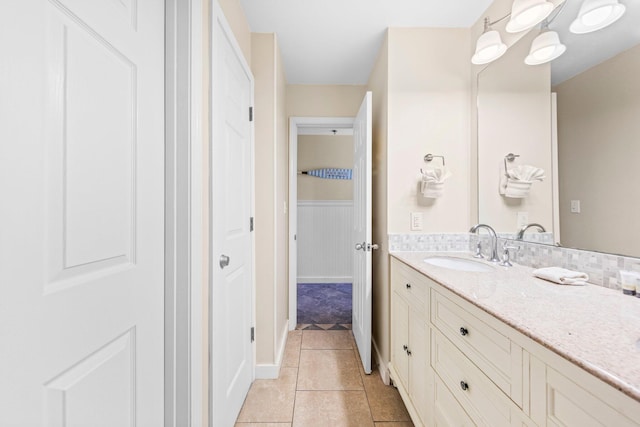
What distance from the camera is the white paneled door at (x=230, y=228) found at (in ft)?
3.84

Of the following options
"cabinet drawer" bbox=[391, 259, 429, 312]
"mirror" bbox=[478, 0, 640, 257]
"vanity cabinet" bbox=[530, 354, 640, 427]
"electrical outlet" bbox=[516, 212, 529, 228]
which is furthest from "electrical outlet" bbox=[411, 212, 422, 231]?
"vanity cabinet" bbox=[530, 354, 640, 427]

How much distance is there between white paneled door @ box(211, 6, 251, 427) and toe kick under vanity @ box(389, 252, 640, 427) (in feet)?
3.10

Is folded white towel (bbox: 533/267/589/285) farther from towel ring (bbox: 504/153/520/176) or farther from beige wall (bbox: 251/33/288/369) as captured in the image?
beige wall (bbox: 251/33/288/369)

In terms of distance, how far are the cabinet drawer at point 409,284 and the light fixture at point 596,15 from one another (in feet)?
4.03

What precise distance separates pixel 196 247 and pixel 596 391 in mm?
1110

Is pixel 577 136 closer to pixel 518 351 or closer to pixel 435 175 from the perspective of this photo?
pixel 435 175

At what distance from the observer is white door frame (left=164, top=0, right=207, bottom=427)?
936 millimetres

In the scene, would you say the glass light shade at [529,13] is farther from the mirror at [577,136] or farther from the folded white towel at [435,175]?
the folded white towel at [435,175]

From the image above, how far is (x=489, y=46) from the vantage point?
1.49 metres

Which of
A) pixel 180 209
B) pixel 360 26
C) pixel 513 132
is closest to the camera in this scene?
pixel 180 209

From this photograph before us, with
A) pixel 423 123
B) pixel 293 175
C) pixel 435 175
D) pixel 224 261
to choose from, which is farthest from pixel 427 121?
pixel 224 261

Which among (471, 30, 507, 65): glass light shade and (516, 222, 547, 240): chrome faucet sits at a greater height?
(471, 30, 507, 65): glass light shade

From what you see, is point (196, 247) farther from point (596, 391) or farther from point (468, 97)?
point (468, 97)

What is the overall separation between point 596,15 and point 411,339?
5.30 ft
